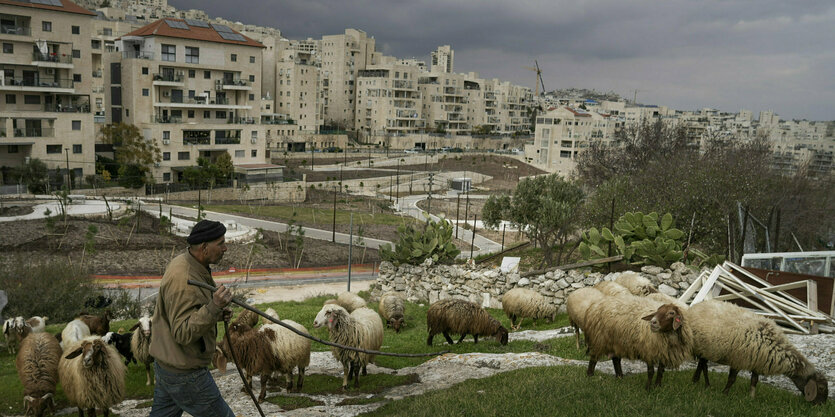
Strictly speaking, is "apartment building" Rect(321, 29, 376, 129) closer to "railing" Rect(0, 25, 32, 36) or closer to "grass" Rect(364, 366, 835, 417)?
"railing" Rect(0, 25, 32, 36)

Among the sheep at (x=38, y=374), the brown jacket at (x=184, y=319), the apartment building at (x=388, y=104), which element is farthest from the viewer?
the apartment building at (x=388, y=104)

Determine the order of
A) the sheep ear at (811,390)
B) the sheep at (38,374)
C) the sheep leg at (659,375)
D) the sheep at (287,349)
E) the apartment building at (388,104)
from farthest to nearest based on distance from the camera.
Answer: the apartment building at (388,104) → the sheep at (287,349) → the sheep at (38,374) → the sheep leg at (659,375) → the sheep ear at (811,390)

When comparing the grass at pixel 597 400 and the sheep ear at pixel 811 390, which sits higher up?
the sheep ear at pixel 811 390

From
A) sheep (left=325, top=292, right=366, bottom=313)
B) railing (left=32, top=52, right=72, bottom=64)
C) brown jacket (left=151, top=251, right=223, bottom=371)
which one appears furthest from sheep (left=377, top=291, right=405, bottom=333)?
railing (left=32, top=52, right=72, bottom=64)

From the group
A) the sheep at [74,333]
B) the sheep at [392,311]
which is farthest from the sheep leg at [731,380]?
the sheep at [74,333]

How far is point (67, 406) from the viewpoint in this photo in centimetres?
1017

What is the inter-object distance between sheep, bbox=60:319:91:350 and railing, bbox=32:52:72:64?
184 ft

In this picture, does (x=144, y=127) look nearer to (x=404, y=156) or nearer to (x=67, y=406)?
(x=404, y=156)

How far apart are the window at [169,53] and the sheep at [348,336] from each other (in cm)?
6514

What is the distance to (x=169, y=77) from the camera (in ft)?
219

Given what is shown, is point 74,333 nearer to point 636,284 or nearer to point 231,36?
point 636,284

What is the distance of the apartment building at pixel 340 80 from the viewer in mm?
143250

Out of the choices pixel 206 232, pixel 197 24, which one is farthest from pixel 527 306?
pixel 197 24

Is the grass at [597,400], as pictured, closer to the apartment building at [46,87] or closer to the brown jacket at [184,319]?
the brown jacket at [184,319]
